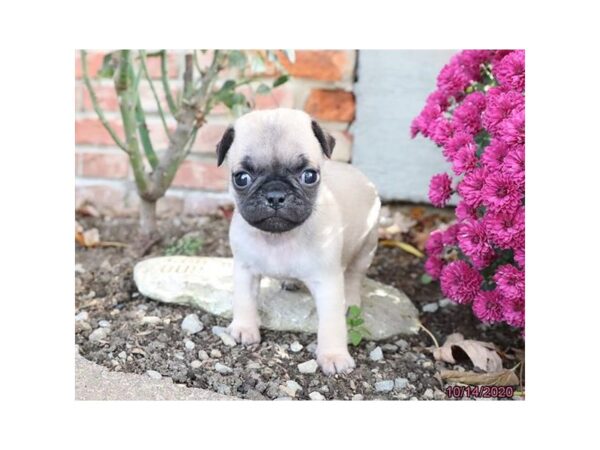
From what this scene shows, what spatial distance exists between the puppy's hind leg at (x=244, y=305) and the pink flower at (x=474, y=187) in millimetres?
625

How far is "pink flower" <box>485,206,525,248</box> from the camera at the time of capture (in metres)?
1.92

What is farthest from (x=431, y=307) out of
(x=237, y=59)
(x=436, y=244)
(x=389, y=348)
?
(x=237, y=59)

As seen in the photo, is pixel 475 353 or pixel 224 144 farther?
pixel 475 353

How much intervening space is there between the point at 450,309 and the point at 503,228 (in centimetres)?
52

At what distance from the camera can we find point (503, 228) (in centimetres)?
195

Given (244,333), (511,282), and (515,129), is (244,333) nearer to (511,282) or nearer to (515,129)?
(511,282)

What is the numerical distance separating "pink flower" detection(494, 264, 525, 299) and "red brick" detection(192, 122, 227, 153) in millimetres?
1309

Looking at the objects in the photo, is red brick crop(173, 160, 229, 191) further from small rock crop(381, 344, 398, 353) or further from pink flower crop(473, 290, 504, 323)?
pink flower crop(473, 290, 504, 323)

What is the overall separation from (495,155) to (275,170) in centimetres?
59

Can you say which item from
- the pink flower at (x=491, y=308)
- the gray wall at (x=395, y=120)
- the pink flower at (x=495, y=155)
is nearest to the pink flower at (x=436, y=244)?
the pink flower at (x=491, y=308)

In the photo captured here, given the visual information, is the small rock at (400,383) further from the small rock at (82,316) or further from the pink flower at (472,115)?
the small rock at (82,316)

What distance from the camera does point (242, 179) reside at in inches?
73.8
